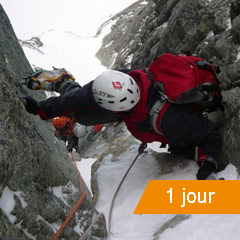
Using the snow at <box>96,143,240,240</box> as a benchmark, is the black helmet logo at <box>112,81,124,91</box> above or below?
above

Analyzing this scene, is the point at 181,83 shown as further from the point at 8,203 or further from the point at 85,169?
the point at 85,169

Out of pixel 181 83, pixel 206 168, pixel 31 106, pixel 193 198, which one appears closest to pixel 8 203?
pixel 31 106

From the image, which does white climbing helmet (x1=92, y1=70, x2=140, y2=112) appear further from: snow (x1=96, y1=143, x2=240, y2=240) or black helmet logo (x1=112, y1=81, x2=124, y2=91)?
snow (x1=96, y1=143, x2=240, y2=240)

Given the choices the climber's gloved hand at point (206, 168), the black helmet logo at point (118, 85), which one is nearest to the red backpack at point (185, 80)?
the black helmet logo at point (118, 85)

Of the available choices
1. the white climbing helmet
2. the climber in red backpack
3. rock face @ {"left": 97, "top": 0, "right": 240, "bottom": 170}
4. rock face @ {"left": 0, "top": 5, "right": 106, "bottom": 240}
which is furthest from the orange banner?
the white climbing helmet

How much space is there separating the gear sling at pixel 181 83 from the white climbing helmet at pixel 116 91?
1.22 ft

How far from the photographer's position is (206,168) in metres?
4.11

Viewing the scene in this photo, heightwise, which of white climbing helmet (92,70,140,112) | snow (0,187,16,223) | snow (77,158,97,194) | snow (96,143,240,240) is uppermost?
snow (0,187,16,223)

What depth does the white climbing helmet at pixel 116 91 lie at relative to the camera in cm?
401

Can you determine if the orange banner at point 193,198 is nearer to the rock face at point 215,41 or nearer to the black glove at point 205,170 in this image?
the black glove at point 205,170

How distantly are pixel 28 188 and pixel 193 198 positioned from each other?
214 cm

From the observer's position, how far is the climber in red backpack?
159 inches

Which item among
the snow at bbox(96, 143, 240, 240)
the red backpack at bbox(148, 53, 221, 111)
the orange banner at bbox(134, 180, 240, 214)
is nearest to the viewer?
the snow at bbox(96, 143, 240, 240)

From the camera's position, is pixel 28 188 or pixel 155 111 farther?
pixel 155 111
